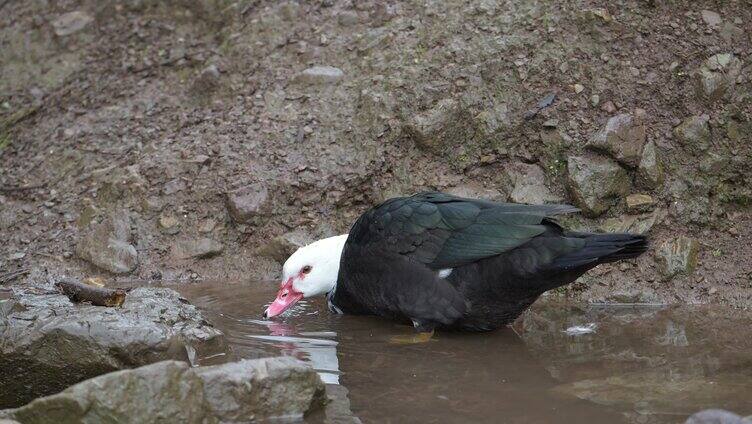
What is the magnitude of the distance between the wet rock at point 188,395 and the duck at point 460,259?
58.6 inches

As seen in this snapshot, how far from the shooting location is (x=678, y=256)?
5.83m

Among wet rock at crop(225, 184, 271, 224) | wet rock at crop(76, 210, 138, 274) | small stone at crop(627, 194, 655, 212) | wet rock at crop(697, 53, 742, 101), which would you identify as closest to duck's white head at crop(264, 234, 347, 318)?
wet rock at crop(225, 184, 271, 224)

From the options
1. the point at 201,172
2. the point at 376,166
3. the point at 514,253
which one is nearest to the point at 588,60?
the point at 376,166

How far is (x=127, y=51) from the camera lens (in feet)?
25.7

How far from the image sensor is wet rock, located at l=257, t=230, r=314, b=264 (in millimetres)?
6379

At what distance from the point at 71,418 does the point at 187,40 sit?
4824 millimetres

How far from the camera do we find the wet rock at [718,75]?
6.16m

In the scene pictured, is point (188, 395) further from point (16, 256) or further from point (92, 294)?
point (16, 256)

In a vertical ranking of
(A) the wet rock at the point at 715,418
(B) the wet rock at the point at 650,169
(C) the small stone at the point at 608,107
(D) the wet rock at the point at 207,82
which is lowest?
(B) the wet rock at the point at 650,169

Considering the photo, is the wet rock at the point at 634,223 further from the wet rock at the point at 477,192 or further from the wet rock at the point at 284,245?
the wet rock at the point at 284,245

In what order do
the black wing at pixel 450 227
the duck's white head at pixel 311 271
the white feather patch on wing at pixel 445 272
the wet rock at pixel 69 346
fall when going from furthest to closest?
the duck's white head at pixel 311 271 < the white feather patch on wing at pixel 445 272 < the black wing at pixel 450 227 < the wet rock at pixel 69 346

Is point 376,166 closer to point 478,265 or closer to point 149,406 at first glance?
point 478,265

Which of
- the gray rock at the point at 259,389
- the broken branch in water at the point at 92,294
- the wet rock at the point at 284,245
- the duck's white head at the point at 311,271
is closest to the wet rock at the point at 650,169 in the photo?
the duck's white head at the point at 311,271

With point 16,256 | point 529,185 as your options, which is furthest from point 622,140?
point 16,256
